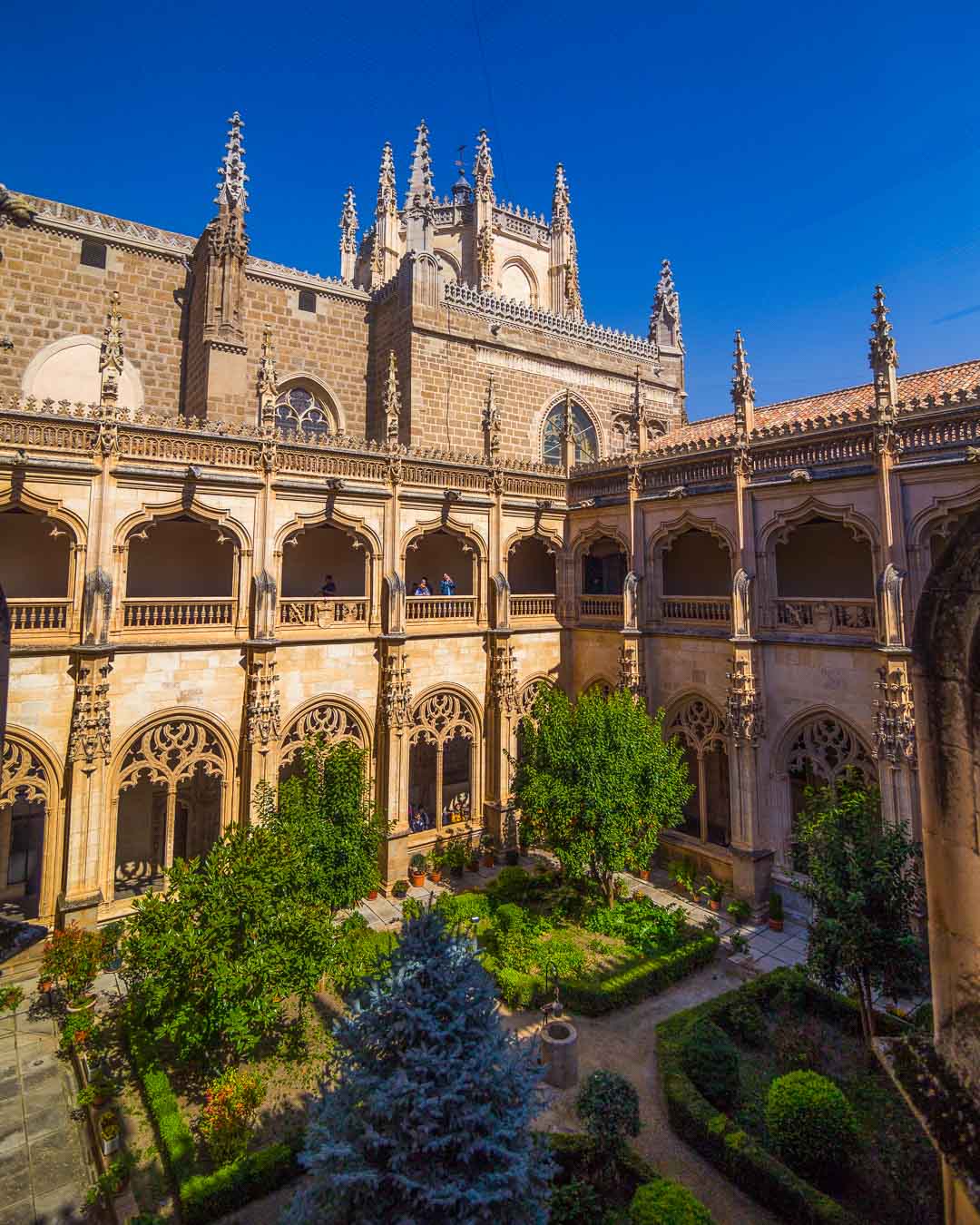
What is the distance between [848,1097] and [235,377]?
2313 cm

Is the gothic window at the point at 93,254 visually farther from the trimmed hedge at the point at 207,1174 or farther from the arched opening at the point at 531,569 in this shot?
the trimmed hedge at the point at 207,1174

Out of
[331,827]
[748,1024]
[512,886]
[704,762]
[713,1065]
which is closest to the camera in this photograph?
[713,1065]

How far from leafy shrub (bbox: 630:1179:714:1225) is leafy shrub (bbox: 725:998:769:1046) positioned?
4937 mm

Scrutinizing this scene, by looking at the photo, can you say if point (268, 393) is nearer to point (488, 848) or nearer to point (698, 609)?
point (698, 609)

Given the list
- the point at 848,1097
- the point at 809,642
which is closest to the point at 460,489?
the point at 809,642

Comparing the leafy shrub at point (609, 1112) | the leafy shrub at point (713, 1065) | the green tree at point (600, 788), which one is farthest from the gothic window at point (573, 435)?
the leafy shrub at point (609, 1112)

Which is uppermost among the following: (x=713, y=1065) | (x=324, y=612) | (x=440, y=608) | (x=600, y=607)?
(x=600, y=607)

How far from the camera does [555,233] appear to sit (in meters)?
41.0

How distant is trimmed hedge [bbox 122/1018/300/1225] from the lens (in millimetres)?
8531

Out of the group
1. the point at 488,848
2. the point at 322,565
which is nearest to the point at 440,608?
the point at 322,565

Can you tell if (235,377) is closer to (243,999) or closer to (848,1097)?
(243,999)

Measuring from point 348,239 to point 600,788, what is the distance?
38646mm

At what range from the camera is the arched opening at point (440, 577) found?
818 inches

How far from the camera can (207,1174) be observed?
29.6 ft
